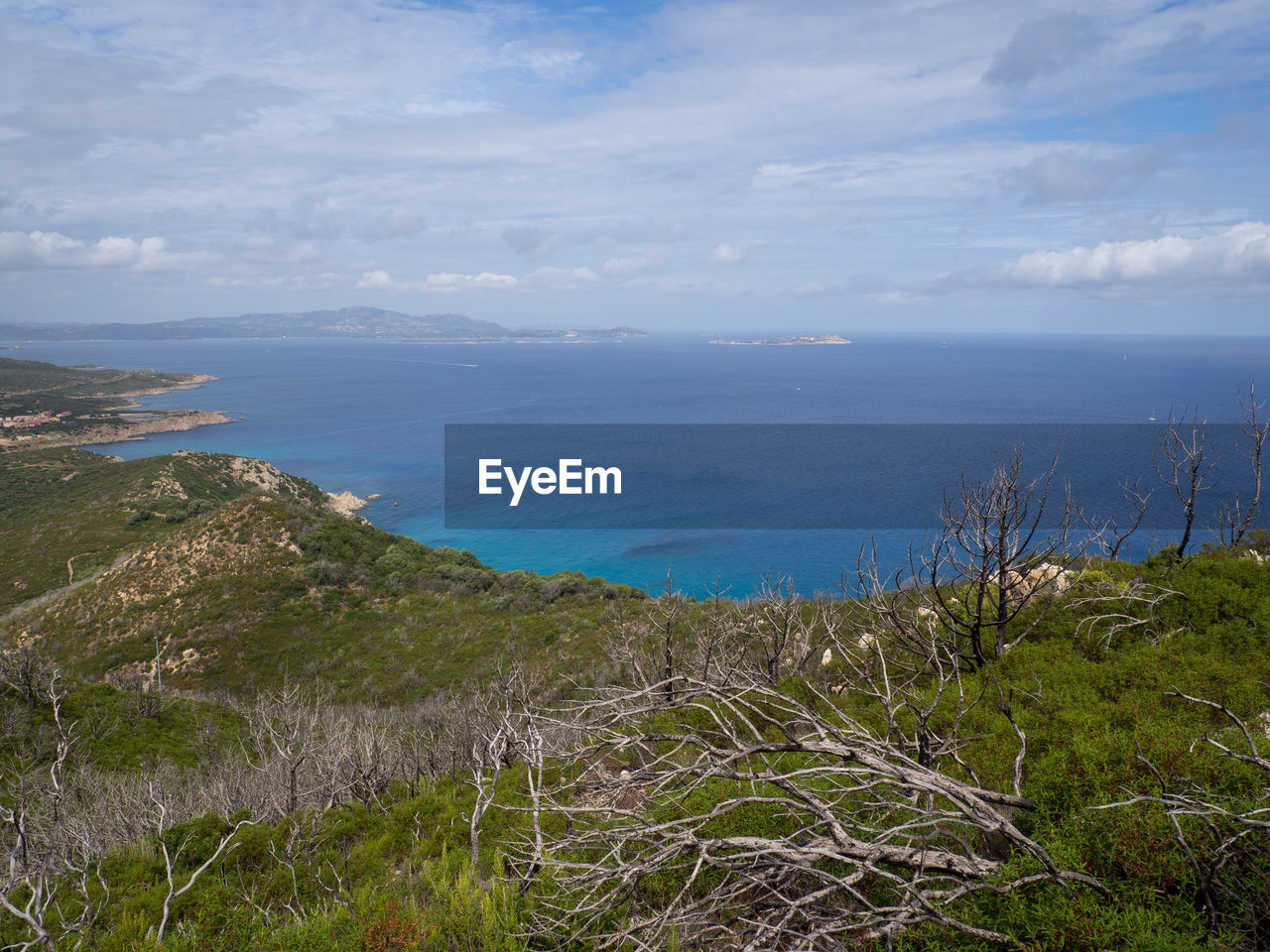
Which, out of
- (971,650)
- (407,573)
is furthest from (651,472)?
(971,650)

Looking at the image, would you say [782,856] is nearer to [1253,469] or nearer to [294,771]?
[294,771]

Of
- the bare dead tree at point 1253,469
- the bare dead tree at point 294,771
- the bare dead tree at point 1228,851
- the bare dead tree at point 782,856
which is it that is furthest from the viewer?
the bare dead tree at point 1253,469

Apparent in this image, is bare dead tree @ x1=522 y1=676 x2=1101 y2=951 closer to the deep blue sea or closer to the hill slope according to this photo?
the hill slope

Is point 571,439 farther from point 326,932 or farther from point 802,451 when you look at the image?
point 326,932

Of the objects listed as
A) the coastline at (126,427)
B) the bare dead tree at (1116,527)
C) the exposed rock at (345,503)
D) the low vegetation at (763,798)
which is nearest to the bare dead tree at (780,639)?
the low vegetation at (763,798)

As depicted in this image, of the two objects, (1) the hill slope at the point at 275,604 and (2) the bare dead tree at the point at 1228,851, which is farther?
(1) the hill slope at the point at 275,604

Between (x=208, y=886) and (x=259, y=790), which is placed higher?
(x=208, y=886)

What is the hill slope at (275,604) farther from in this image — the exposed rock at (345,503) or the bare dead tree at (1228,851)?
the bare dead tree at (1228,851)
